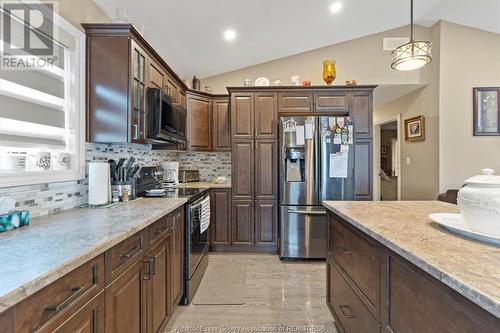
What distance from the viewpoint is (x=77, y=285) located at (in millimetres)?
894

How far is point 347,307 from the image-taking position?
62.0 inches

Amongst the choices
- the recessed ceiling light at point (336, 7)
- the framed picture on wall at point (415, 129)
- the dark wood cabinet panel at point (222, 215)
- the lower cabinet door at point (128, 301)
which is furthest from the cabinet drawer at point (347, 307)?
the framed picture on wall at point (415, 129)

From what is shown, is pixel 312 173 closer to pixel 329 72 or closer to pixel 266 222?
pixel 266 222

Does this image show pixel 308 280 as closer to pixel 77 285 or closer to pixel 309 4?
pixel 77 285

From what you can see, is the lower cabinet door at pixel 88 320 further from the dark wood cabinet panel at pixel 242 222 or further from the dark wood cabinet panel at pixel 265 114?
the dark wood cabinet panel at pixel 265 114

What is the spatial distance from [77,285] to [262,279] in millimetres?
2145

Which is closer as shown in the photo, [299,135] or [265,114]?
[299,135]

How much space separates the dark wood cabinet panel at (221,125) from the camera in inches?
150

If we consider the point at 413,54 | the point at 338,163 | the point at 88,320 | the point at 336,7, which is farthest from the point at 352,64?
the point at 88,320

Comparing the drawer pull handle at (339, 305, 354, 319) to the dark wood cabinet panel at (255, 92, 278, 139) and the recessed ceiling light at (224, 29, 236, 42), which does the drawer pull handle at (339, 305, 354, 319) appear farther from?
the recessed ceiling light at (224, 29, 236, 42)

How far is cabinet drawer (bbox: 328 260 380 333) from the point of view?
1.30 meters

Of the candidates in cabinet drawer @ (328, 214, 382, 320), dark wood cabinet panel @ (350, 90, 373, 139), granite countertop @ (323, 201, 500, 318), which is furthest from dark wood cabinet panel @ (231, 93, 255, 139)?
granite countertop @ (323, 201, 500, 318)

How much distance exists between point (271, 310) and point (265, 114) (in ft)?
7.50

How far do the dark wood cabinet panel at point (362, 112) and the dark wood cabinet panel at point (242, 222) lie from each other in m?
1.66
